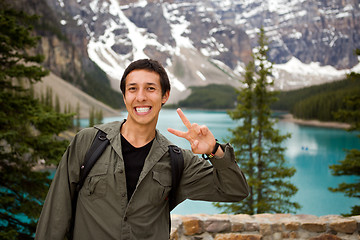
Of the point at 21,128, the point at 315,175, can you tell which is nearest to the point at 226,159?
the point at 21,128

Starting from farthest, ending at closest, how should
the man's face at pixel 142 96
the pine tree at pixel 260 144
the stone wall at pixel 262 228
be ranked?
1. the pine tree at pixel 260 144
2. the stone wall at pixel 262 228
3. the man's face at pixel 142 96

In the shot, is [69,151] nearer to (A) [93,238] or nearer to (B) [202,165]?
(A) [93,238]

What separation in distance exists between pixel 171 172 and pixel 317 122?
74.7 metres

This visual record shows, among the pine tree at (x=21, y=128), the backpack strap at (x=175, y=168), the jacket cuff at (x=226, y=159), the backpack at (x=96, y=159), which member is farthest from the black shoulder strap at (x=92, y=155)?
the pine tree at (x=21, y=128)

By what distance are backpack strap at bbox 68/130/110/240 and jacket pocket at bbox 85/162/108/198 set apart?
3 centimetres

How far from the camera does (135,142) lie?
6.33 feet

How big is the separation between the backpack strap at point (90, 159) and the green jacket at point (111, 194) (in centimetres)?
3

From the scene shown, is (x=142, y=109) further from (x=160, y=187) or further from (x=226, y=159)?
(x=226, y=159)

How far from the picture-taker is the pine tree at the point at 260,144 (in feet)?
44.2

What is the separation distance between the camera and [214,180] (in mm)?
1926

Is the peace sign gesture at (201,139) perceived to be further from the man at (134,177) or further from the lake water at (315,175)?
the lake water at (315,175)

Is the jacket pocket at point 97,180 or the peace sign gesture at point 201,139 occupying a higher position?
the peace sign gesture at point 201,139

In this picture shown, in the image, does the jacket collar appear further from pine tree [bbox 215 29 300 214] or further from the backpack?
pine tree [bbox 215 29 300 214]

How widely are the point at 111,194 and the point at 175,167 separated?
1.39 feet
